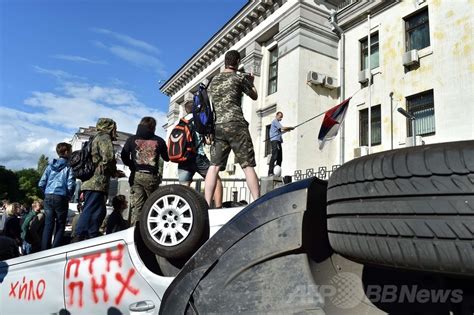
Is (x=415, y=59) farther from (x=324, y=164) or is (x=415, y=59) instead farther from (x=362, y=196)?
(x=362, y=196)

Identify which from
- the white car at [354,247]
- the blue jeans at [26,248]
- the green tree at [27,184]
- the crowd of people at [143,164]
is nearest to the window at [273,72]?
the blue jeans at [26,248]

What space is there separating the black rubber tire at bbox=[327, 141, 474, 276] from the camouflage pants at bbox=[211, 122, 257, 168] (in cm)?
210

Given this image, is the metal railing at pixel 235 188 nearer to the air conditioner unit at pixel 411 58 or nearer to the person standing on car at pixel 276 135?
the person standing on car at pixel 276 135

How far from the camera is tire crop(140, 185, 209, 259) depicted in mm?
1977

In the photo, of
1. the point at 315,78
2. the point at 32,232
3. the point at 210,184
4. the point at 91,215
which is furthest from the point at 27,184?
the point at 210,184

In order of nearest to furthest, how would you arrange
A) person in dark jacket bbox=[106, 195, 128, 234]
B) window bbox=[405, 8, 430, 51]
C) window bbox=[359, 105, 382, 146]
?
person in dark jacket bbox=[106, 195, 128, 234]
window bbox=[405, 8, 430, 51]
window bbox=[359, 105, 382, 146]

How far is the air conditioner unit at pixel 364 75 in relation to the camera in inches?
559

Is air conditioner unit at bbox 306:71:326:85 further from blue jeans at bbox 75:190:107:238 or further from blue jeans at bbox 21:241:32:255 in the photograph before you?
blue jeans at bbox 75:190:107:238

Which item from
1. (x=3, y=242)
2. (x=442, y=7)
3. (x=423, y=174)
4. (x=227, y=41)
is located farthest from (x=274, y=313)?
(x=227, y=41)

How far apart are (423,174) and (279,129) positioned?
31.9 feet

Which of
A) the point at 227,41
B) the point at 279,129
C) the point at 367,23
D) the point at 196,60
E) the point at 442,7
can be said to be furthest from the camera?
the point at 196,60

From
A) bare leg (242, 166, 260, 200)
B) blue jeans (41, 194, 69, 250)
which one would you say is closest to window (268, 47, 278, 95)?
blue jeans (41, 194, 69, 250)

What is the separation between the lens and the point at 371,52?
1472 cm

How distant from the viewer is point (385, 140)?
13.1 metres
